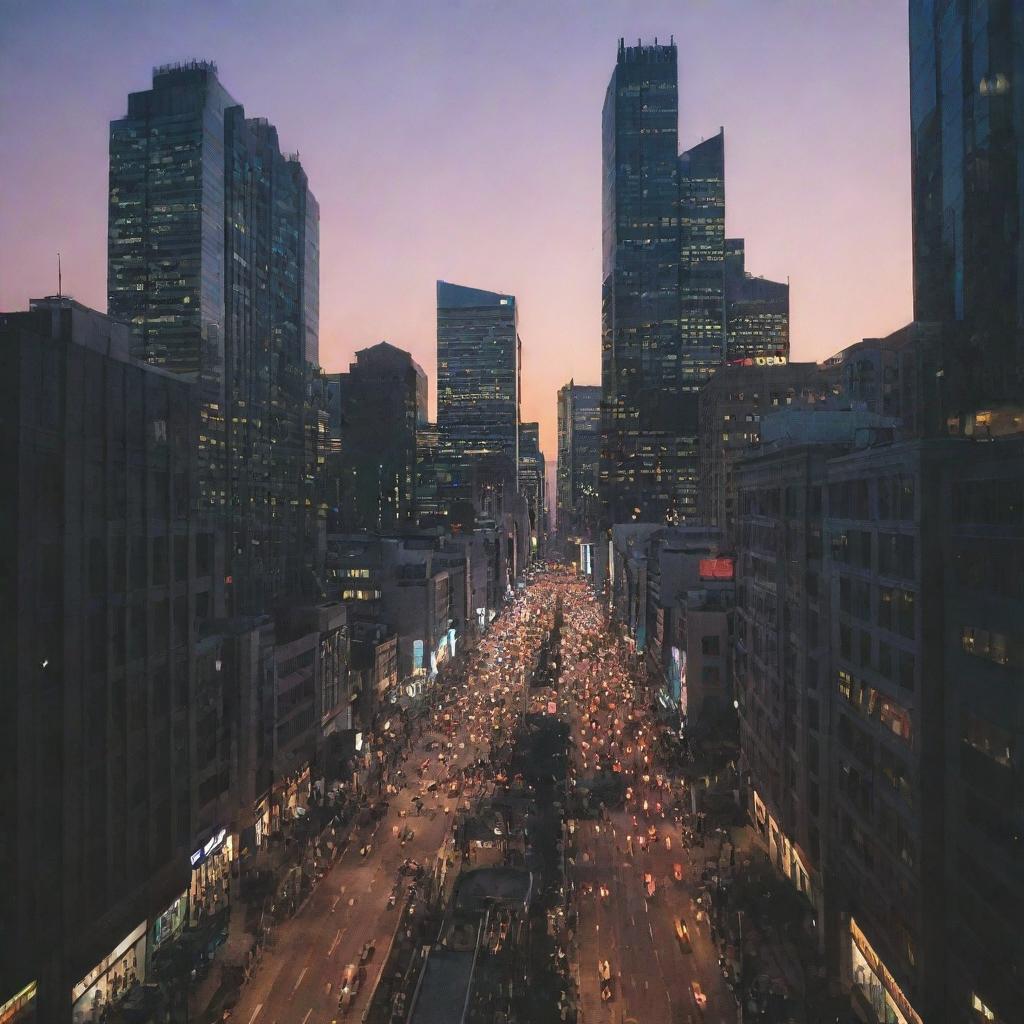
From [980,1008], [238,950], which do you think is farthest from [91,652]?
[980,1008]

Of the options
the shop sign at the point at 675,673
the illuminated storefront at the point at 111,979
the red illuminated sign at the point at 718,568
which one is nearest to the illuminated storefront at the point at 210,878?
the illuminated storefront at the point at 111,979

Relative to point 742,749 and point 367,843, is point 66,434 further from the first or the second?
point 742,749

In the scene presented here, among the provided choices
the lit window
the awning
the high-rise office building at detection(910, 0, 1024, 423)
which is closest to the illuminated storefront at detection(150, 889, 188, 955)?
the awning

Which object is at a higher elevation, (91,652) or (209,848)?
(91,652)

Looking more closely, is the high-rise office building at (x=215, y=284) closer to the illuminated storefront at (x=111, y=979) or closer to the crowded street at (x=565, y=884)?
the crowded street at (x=565, y=884)

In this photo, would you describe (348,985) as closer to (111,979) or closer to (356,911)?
(356,911)
